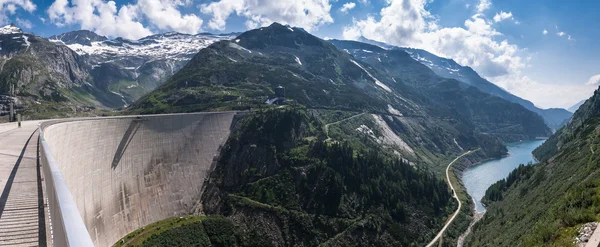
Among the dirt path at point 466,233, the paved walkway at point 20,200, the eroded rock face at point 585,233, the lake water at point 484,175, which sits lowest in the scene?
the lake water at point 484,175

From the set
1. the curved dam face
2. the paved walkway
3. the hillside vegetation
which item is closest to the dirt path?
the hillside vegetation

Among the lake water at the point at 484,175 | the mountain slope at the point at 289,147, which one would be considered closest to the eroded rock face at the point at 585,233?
the mountain slope at the point at 289,147

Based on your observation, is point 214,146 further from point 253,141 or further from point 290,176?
point 290,176

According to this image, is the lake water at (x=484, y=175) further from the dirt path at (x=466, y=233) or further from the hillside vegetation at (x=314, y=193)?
the hillside vegetation at (x=314, y=193)

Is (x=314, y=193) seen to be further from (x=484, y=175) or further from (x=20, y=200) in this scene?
(x=484, y=175)

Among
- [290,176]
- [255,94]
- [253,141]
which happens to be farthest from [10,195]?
[255,94]

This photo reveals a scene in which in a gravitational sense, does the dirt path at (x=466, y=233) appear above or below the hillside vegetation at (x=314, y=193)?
below

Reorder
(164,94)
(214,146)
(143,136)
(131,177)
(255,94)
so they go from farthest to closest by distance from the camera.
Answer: (164,94), (255,94), (214,146), (143,136), (131,177)
